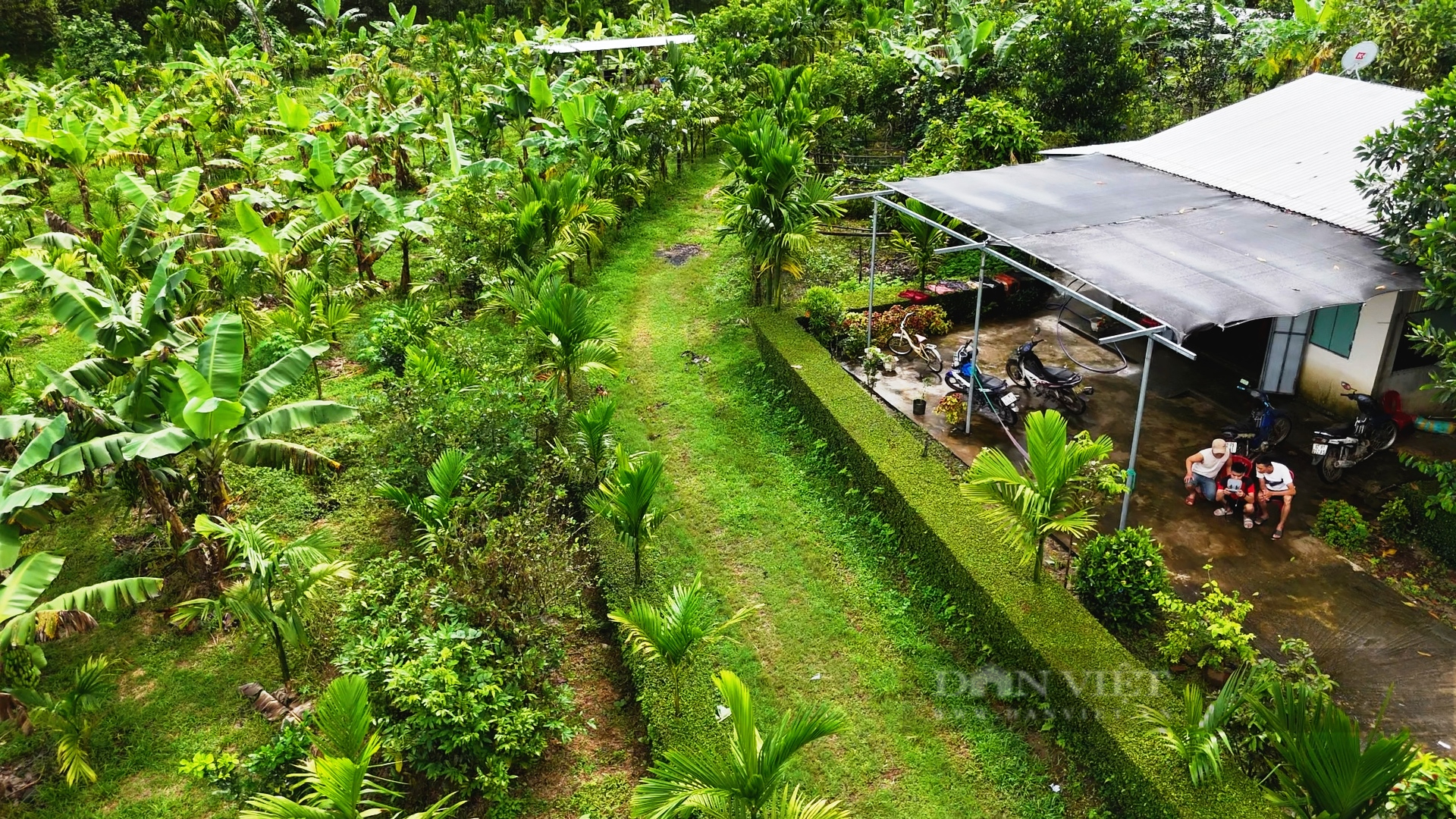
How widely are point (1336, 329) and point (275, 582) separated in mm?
11484

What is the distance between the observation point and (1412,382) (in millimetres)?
10703

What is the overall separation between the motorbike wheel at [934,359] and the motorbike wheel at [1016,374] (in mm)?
1019

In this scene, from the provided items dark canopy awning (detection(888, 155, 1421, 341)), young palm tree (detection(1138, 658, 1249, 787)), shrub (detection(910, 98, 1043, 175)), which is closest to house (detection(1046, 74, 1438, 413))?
dark canopy awning (detection(888, 155, 1421, 341))

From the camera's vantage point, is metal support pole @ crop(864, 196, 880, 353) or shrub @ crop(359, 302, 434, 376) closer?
metal support pole @ crop(864, 196, 880, 353)

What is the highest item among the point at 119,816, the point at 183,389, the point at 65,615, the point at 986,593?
the point at 183,389

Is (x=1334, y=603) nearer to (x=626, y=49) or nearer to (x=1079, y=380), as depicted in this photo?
(x=1079, y=380)

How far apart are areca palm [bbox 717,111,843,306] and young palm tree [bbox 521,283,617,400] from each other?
3118mm

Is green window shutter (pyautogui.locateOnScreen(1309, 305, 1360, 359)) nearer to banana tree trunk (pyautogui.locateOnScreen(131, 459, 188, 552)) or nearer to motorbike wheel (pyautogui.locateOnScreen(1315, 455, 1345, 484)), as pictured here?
motorbike wheel (pyautogui.locateOnScreen(1315, 455, 1345, 484))

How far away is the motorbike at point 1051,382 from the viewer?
11.1m

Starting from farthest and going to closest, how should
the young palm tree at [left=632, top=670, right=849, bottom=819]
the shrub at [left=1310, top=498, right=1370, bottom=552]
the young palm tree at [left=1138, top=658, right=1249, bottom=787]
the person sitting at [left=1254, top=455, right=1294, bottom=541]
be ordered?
the person sitting at [left=1254, top=455, right=1294, bottom=541] < the shrub at [left=1310, top=498, right=1370, bottom=552] < the young palm tree at [left=1138, top=658, right=1249, bottom=787] < the young palm tree at [left=632, top=670, right=849, bottom=819]

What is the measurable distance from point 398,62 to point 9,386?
22776 millimetres

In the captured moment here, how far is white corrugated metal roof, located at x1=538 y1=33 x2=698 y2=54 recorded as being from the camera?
25.7 metres

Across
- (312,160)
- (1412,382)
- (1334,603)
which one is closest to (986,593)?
(1334,603)

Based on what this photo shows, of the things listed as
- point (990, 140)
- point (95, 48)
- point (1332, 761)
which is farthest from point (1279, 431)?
point (95, 48)
